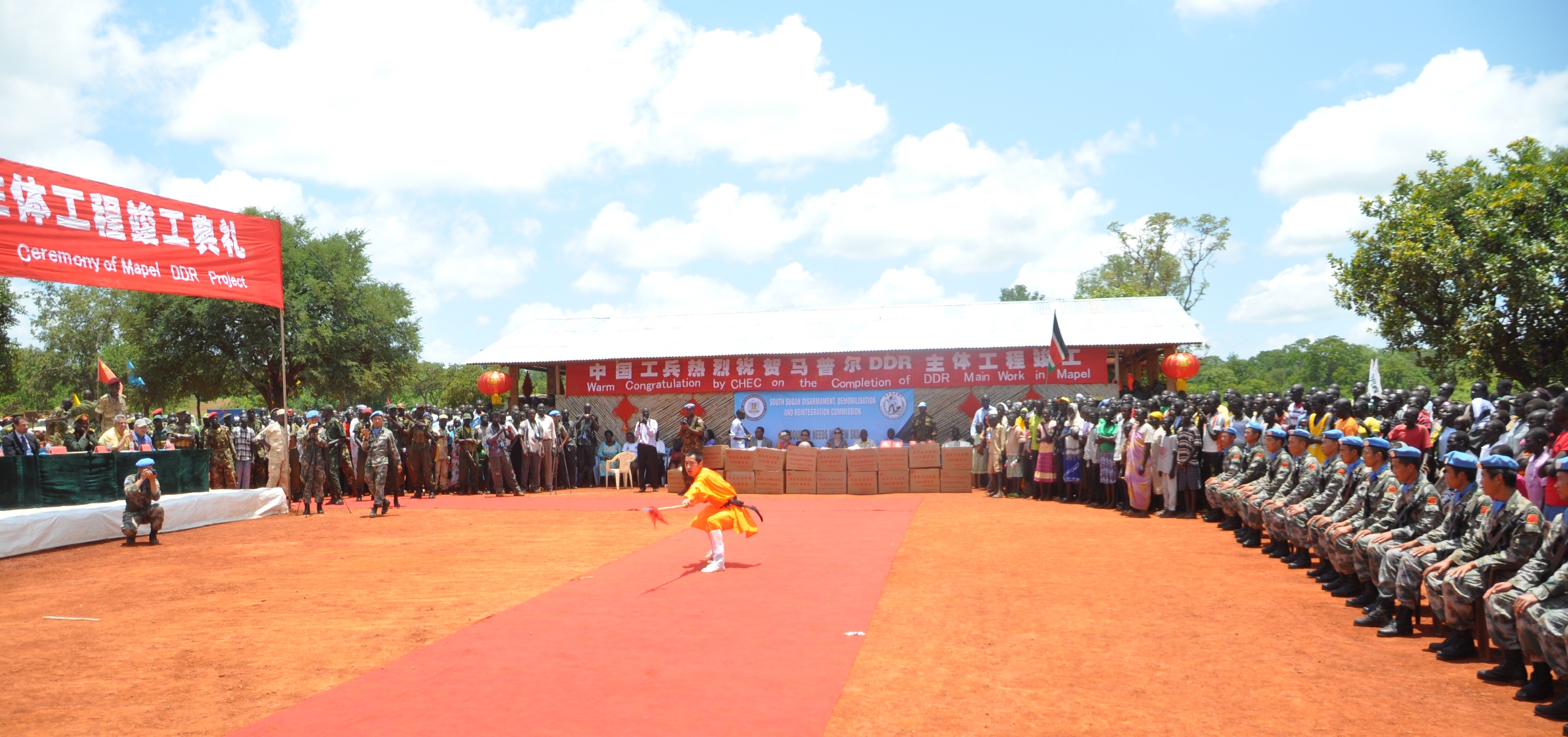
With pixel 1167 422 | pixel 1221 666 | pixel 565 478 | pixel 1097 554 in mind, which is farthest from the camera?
pixel 565 478

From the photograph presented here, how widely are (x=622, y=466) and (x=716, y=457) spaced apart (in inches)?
113

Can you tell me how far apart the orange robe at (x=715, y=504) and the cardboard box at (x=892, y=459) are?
9.04 m

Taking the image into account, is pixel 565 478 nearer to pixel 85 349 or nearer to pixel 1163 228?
pixel 1163 228

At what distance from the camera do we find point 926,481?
18688mm

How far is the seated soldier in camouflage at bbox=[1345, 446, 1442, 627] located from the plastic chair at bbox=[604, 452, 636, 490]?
52.9ft

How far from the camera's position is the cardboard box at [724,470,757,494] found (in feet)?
63.8

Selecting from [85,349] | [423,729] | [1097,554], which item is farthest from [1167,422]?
[85,349]

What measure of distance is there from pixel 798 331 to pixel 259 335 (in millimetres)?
22070

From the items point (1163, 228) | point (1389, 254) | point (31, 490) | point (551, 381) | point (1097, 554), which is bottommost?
point (1097, 554)

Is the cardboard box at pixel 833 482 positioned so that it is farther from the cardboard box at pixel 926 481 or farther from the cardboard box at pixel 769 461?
Result: the cardboard box at pixel 926 481

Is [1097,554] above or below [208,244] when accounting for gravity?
below

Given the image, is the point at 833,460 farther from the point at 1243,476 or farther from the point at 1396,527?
the point at 1396,527

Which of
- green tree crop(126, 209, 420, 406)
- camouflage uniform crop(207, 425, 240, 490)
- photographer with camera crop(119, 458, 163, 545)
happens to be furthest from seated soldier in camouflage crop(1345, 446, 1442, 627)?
green tree crop(126, 209, 420, 406)

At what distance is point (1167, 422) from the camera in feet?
45.3
